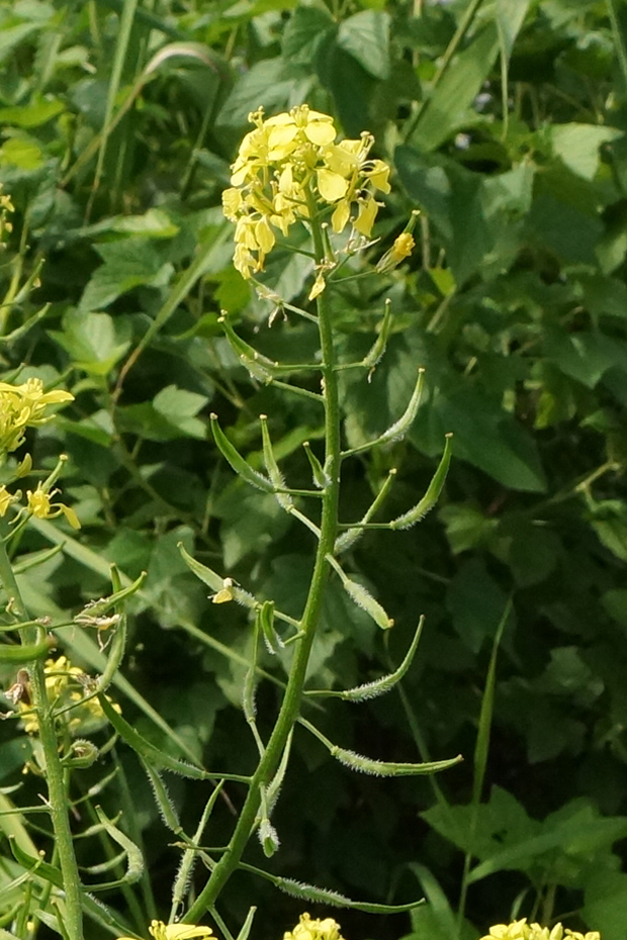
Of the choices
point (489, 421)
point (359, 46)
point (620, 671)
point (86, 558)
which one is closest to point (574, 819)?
point (620, 671)

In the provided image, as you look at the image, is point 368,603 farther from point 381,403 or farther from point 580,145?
point 580,145

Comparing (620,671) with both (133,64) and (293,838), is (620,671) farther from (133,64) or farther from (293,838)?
(133,64)

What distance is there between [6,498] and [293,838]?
768 mm

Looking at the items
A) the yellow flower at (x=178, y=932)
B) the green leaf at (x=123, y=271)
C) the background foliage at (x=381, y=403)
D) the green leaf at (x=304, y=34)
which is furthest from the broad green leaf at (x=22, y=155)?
the yellow flower at (x=178, y=932)

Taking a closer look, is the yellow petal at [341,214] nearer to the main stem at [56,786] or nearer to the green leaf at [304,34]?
the main stem at [56,786]

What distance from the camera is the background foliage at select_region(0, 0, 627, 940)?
1110mm

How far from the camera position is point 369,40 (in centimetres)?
107

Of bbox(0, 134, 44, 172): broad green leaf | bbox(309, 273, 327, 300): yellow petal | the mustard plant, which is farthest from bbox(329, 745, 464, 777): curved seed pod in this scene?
bbox(0, 134, 44, 172): broad green leaf

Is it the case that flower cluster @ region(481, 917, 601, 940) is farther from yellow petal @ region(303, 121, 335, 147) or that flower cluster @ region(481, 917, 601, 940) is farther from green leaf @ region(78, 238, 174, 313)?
green leaf @ region(78, 238, 174, 313)

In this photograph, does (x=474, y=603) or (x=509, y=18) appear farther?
(x=474, y=603)

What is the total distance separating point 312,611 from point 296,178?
231 millimetres

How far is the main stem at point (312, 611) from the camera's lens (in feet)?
2.02

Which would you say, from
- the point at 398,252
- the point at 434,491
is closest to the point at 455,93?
the point at 398,252

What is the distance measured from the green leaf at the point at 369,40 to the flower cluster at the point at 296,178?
457mm
